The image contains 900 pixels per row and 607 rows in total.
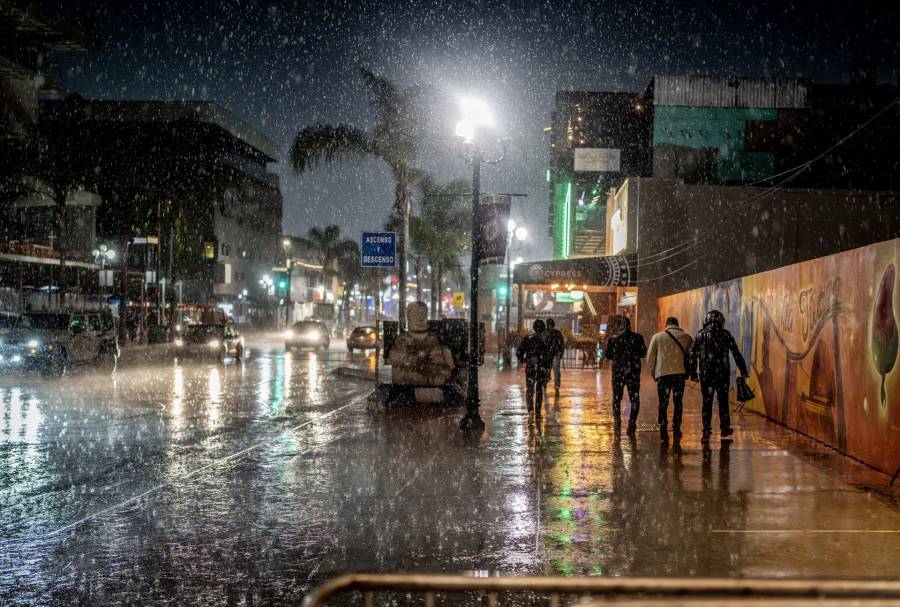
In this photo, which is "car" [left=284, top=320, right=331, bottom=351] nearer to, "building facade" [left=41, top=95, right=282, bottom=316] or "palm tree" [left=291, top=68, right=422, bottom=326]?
"palm tree" [left=291, top=68, right=422, bottom=326]

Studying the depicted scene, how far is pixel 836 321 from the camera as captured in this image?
1230 centimetres

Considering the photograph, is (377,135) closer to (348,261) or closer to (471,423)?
(471,423)

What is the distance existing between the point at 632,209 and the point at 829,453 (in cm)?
2622

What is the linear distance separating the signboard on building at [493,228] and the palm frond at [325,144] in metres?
10.9

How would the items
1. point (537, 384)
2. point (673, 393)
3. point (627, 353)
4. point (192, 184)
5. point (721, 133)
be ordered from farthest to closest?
point (192, 184), point (721, 133), point (537, 384), point (627, 353), point (673, 393)

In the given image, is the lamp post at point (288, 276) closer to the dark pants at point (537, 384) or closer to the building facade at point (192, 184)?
the building facade at point (192, 184)

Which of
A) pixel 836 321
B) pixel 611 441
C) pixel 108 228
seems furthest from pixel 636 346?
pixel 108 228

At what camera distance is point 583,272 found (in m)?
34.9

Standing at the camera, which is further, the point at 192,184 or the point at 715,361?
the point at 192,184

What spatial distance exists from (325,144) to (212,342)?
10681mm

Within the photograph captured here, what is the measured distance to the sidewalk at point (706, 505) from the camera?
21.4 feet

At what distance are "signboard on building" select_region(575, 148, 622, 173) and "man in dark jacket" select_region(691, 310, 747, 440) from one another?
115 ft

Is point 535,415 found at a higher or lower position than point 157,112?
lower

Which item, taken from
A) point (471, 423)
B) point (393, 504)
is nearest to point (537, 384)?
point (471, 423)
